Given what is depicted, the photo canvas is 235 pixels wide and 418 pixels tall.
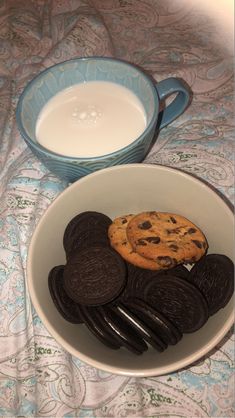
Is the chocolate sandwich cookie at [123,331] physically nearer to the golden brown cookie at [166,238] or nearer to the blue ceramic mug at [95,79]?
the golden brown cookie at [166,238]

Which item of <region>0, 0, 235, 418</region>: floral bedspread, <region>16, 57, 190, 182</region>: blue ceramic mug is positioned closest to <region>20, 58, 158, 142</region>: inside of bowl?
<region>16, 57, 190, 182</region>: blue ceramic mug

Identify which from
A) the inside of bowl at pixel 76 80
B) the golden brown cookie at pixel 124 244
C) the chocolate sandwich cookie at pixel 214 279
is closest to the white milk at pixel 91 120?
the inside of bowl at pixel 76 80

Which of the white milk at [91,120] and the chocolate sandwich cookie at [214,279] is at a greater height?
the white milk at [91,120]

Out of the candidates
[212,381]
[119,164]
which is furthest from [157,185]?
[212,381]

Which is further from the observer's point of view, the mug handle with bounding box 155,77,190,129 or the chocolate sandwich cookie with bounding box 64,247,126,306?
the mug handle with bounding box 155,77,190,129

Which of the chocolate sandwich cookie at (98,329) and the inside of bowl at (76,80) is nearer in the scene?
the chocolate sandwich cookie at (98,329)

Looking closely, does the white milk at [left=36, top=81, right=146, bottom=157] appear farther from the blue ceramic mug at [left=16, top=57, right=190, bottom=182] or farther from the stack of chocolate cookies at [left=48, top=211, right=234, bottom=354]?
the stack of chocolate cookies at [left=48, top=211, right=234, bottom=354]

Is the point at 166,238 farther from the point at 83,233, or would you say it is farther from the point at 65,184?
the point at 65,184

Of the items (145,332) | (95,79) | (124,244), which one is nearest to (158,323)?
(145,332)
